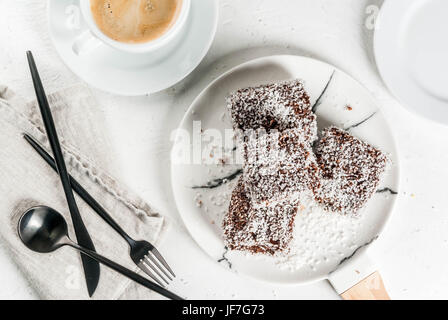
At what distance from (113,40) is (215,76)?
0.37 m

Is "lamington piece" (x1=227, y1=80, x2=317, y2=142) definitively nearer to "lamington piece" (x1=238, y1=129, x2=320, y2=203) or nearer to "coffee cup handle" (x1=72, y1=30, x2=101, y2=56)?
"lamington piece" (x1=238, y1=129, x2=320, y2=203)

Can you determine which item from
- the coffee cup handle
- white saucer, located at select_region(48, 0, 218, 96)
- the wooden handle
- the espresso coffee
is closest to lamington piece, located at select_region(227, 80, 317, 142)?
white saucer, located at select_region(48, 0, 218, 96)

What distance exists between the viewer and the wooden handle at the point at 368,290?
1.41 metres

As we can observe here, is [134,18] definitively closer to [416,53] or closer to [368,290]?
[416,53]

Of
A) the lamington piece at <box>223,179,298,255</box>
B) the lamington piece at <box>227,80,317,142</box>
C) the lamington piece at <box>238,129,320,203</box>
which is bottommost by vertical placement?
the lamington piece at <box>223,179,298,255</box>

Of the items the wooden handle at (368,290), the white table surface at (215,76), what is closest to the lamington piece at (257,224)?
the white table surface at (215,76)

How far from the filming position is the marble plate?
1.34m

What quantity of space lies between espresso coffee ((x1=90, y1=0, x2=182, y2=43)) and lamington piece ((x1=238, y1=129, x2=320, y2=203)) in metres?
0.44

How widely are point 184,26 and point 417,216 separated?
1.05 meters

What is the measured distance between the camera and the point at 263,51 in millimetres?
1411

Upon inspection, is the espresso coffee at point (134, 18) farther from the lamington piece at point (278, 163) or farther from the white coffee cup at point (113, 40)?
the lamington piece at point (278, 163)

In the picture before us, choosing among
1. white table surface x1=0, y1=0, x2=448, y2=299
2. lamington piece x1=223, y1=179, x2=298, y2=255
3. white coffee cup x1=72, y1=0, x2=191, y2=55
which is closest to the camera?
white coffee cup x1=72, y1=0, x2=191, y2=55

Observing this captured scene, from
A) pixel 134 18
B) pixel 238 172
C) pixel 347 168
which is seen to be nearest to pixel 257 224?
pixel 238 172
